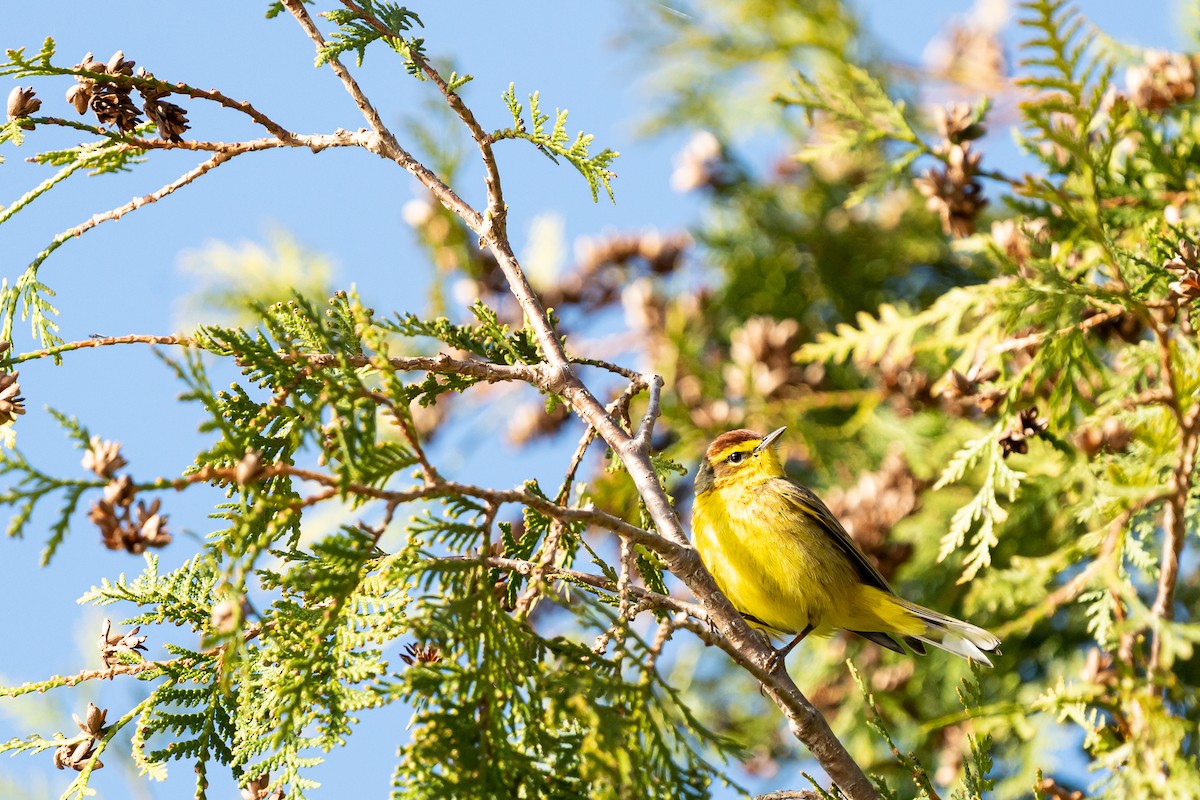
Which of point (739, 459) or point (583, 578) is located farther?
point (739, 459)

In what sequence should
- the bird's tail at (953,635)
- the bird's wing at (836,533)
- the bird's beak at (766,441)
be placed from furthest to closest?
1. the bird's beak at (766,441)
2. the bird's wing at (836,533)
3. the bird's tail at (953,635)

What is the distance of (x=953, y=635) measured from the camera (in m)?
3.83

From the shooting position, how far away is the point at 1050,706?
2268 millimetres

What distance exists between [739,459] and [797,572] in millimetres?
707

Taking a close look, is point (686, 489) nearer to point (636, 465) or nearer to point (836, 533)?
point (836, 533)

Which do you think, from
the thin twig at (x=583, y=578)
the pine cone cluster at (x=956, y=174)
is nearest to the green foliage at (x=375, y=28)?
the thin twig at (x=583, y=578)

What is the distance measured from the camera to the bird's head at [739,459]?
4.48 meters

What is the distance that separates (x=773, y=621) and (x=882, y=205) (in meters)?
3.20

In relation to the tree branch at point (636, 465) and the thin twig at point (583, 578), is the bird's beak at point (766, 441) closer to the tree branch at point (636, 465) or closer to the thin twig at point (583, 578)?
the tree branch at point (636, 465)

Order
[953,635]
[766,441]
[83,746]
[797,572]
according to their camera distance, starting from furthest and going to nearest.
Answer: [766,441]
[797,572]
[953,635]
[83,746]

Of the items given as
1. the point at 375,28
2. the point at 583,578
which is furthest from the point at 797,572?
the point at 375,28

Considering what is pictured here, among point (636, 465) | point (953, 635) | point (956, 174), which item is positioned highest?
point (956, 174)

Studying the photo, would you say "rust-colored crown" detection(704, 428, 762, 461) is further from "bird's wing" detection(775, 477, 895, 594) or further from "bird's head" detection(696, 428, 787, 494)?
"bird's wing" detection(775, 477, 895, 594)

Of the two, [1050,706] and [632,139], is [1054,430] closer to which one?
[1050,706]
